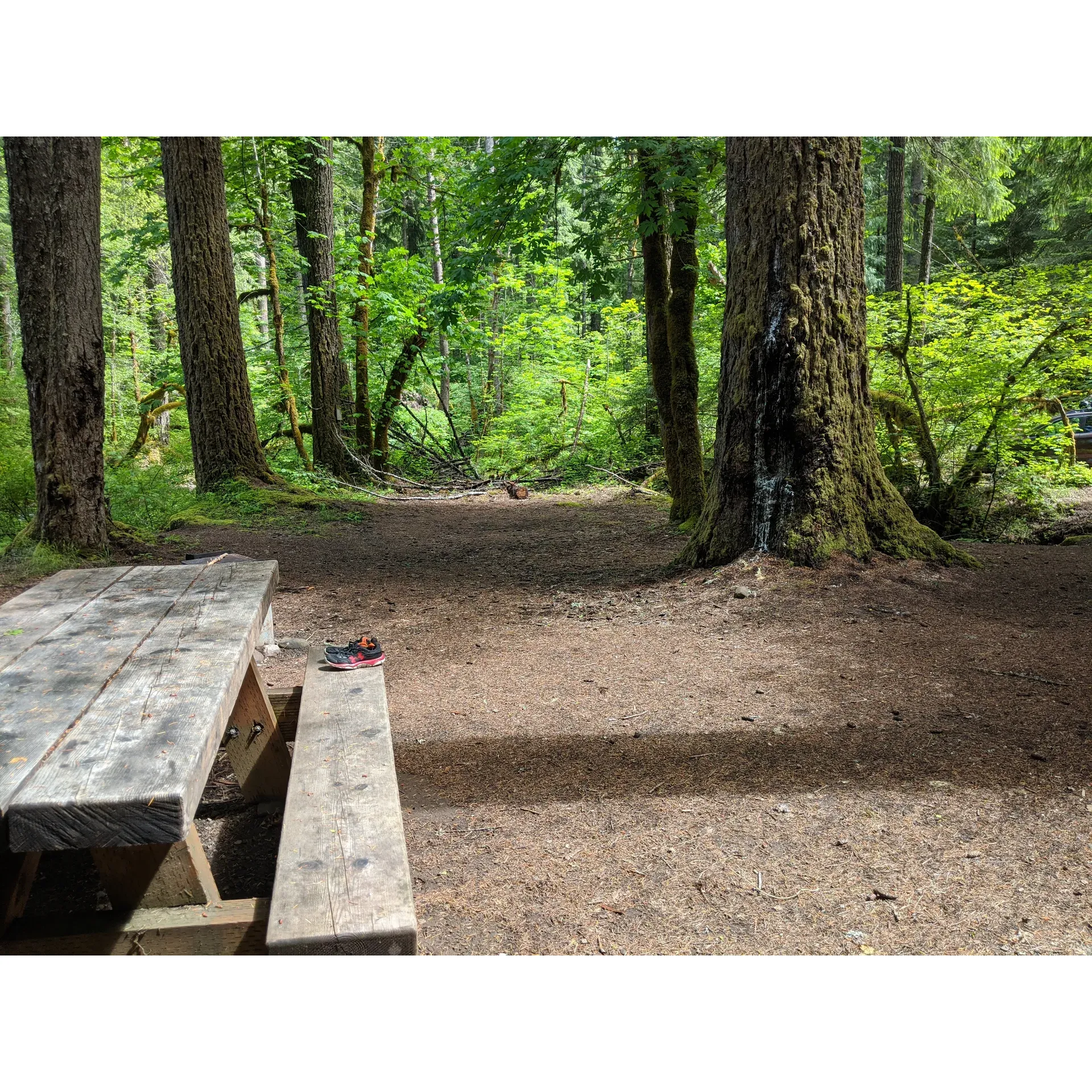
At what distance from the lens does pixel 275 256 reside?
14820 mm

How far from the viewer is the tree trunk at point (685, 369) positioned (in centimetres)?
869

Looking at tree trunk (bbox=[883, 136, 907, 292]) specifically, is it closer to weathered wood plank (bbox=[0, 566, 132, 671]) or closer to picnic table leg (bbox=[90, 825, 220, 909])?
weathered wood plank (bbox=[0, 566, 132, 671])

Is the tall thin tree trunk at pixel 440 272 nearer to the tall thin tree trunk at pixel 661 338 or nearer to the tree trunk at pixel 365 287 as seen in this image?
the tree trunk at pixel 365 287

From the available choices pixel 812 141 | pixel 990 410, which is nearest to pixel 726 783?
pixel 812 141

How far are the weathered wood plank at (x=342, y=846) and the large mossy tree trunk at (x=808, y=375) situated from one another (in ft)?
12.9

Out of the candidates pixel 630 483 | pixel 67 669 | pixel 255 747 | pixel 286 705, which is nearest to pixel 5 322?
pixel 630 483

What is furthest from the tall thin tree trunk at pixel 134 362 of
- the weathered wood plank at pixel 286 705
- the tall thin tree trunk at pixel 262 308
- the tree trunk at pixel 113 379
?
the weathered wood plank at pixel 286 705

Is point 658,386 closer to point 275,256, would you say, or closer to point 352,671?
point 352,671

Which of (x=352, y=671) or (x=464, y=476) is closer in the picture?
(x=352, y=671)

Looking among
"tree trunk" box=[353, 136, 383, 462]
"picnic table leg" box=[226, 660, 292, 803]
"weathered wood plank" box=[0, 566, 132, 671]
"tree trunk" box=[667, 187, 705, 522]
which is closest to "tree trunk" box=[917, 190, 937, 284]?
"tree trunk" box=[353, 136, 383, 462]

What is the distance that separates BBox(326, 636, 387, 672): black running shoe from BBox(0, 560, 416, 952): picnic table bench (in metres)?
0.31

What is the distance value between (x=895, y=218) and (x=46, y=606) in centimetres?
1699

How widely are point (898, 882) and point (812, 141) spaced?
5.18 m

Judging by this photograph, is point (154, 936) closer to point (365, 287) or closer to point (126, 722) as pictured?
point (126, 722)
